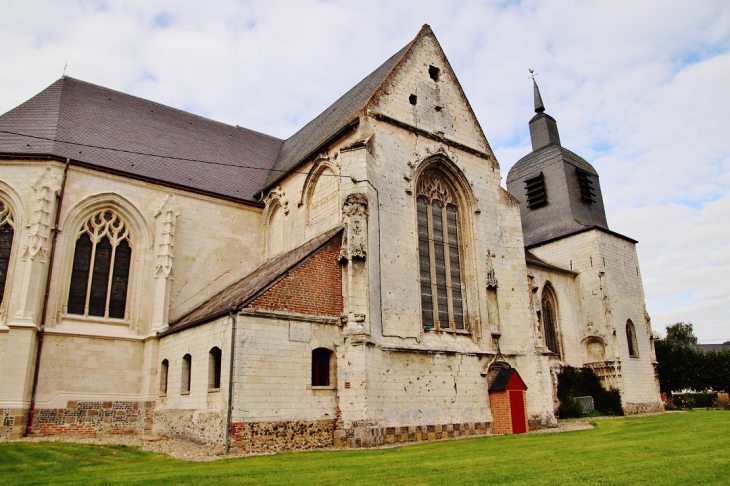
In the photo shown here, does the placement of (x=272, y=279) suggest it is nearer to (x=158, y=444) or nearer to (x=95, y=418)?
(x=158, y=444)

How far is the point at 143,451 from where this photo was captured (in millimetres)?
11586

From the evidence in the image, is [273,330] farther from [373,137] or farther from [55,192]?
[55,192]

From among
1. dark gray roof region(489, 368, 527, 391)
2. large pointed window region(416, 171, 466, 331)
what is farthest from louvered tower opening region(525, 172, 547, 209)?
dark gray roof region(489, 368, 527, 391)

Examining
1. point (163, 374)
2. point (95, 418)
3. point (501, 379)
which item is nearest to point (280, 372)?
point (163, 374)

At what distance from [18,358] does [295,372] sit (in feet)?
24.7

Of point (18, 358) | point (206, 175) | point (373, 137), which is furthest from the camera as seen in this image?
point (206, 175)

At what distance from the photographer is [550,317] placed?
83.4 ft

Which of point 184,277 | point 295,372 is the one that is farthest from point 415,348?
point 184,277

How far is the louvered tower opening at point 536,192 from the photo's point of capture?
29.3m

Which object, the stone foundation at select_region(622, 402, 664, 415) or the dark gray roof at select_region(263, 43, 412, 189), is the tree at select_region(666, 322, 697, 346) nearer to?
the stone foundation at select_region(622, 402, 664, 415)

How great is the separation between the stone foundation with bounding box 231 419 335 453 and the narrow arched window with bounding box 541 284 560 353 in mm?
15187

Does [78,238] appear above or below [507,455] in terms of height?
above

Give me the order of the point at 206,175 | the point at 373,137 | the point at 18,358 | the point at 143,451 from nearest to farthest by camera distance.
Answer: the point at 143,451 < the point at 18,358 < the point at 373,137 < the point at 206,175

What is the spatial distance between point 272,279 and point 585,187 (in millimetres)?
21814
